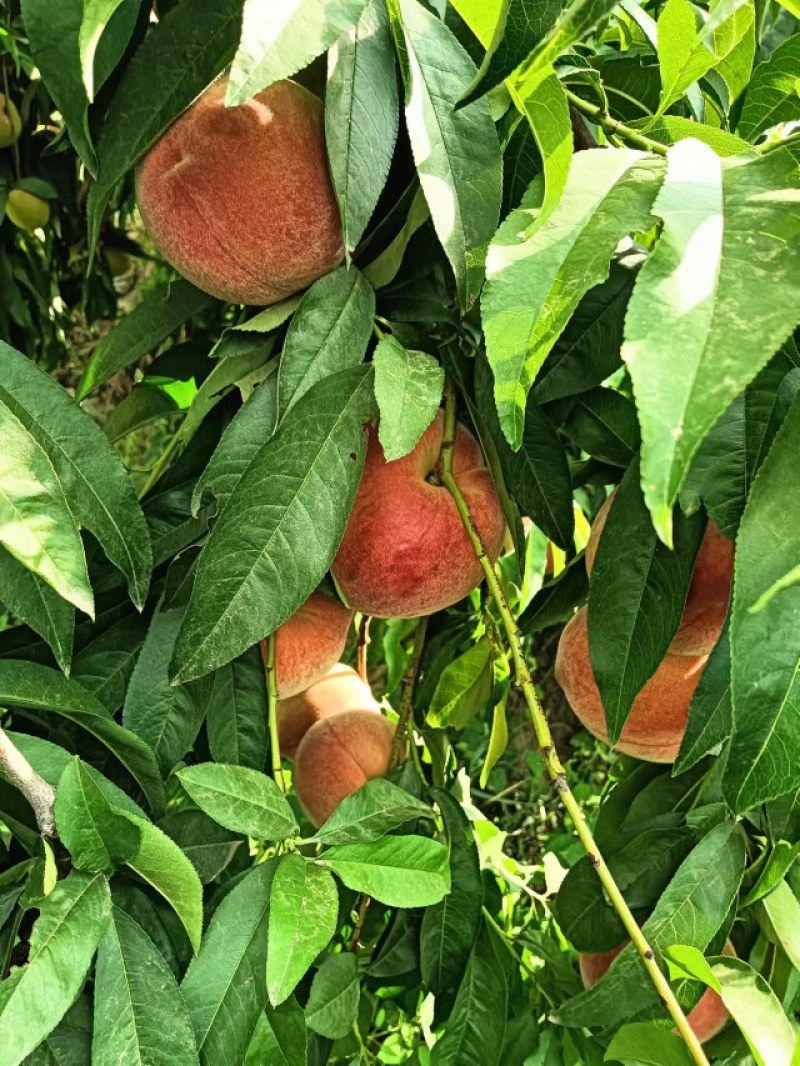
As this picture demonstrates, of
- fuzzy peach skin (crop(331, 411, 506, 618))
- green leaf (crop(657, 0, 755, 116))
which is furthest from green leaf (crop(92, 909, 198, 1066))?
green leaf (crop(657, 0, 755, 116))

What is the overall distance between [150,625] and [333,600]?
0.14 meters

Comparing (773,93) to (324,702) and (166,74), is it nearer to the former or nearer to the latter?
(166,74)

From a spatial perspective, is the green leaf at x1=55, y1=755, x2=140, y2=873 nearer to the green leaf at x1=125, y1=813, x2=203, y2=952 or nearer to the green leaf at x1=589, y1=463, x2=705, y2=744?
the green leaf at x1=125, y1=813, x2=203, y2=952

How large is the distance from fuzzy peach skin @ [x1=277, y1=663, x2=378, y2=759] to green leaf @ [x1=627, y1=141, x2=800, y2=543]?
622 millimetres

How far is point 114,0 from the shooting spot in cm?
41

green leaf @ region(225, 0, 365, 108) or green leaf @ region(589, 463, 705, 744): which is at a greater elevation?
green leaf @ region(225, 0, 365, 108)

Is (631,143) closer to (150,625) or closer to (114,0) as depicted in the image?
(114,0)

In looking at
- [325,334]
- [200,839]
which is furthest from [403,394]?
[200,839]

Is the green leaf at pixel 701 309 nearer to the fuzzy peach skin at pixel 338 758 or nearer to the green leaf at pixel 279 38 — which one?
the green leaf at pixel 279 38

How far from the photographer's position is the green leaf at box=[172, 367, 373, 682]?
0.48 metres

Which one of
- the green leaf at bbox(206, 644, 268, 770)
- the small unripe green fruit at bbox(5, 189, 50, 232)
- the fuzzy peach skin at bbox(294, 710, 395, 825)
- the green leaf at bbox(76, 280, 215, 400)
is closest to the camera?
the green leaf at bbox(206, 644, 268, 770)

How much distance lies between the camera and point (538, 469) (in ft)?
1.92

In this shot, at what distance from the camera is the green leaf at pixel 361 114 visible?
51cm

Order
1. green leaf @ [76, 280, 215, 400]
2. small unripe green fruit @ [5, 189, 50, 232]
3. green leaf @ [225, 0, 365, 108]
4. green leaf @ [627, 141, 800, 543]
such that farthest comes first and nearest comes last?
small unripe green fruit @ [5, 189, 50, 232] < green leaf @ [76, 280, 215, 400] < green leaf @ [225, 0, 365, 108] < green leaf @ [627, 141, 800, 543]
